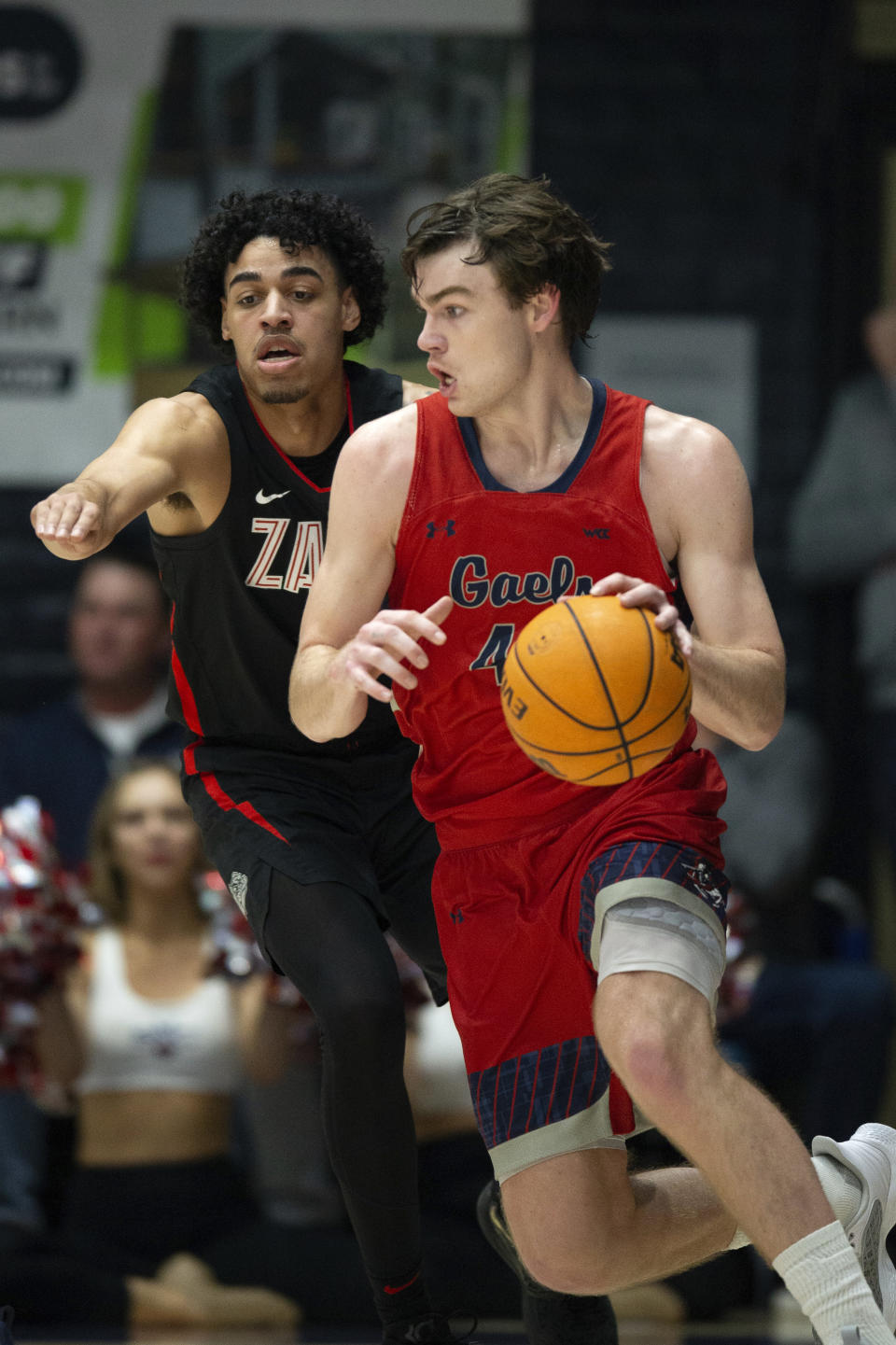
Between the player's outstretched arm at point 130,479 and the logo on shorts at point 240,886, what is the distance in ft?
2.40

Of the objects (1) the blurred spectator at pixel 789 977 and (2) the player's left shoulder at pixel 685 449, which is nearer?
(2) the player's left shoulder at pixel 685 449

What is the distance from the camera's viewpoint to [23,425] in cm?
670

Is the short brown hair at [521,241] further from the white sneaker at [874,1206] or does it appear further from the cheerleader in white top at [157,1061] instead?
the cheerleader in white top at [157,1061]

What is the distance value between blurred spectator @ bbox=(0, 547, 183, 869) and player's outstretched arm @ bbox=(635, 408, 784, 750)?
10.7ft

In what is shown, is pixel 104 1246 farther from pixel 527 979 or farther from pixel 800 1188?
pixel 800 1188

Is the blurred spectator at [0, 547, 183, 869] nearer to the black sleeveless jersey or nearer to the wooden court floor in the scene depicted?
the wooden court floor

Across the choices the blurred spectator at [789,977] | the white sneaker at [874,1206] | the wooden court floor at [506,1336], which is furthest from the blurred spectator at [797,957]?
the white sneaker at [874,1206]

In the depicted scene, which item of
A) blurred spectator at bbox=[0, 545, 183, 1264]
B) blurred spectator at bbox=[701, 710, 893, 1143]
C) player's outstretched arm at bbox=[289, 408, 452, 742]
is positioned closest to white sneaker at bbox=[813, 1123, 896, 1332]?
player's outstretched arm at bbox=[289, 408, 452, 742]

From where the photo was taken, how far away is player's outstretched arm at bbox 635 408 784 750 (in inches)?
125

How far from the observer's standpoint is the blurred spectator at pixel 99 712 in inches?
245

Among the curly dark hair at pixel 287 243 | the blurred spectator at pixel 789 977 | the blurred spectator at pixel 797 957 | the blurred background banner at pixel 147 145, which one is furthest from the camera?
the blurred background banner at pixel 147 145

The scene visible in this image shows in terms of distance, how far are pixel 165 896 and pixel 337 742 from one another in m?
2.08

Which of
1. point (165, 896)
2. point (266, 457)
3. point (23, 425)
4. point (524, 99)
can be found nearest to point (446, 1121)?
point (165, 896)

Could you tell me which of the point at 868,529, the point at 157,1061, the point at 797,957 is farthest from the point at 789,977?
the point at 157,1061
